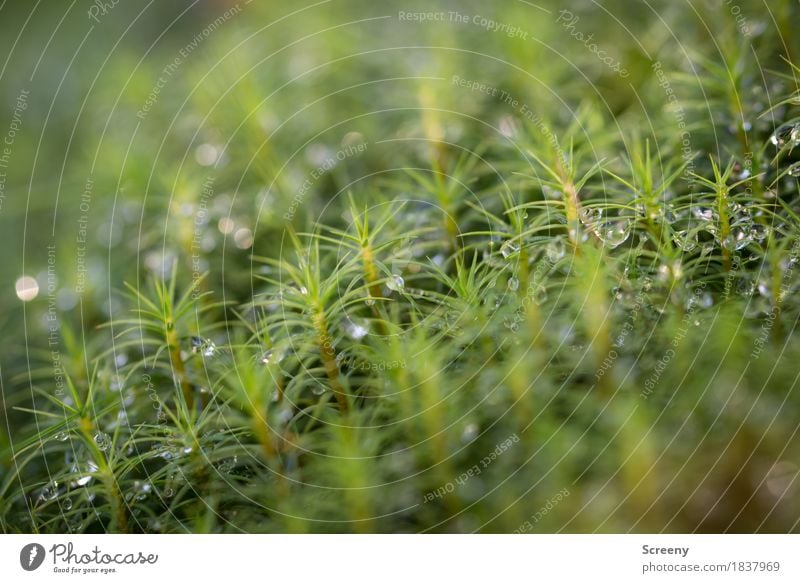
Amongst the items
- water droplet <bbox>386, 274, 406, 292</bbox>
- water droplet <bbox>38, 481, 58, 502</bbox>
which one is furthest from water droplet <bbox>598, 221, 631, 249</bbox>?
water droplet <bbox>38, 481, 58, 502</bbox>

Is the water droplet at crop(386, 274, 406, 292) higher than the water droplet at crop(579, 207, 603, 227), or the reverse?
the water droplet at crop(579, 207, 603, 227)

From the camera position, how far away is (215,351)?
49 cm

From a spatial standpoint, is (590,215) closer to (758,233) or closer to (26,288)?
(758,233)

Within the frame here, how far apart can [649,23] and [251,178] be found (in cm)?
36

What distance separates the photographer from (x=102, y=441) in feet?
1.56

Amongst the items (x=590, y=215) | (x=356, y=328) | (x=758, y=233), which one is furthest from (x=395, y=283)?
(x=758, y=233)

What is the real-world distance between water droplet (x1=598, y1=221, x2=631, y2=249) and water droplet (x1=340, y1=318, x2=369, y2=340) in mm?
176

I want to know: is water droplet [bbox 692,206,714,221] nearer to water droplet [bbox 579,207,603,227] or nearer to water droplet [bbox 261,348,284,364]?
water droplet [bbox 579,207,603,227]

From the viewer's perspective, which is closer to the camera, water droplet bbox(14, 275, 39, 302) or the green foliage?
the green foliage

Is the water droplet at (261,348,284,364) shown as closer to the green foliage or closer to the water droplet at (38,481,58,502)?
the green foliage

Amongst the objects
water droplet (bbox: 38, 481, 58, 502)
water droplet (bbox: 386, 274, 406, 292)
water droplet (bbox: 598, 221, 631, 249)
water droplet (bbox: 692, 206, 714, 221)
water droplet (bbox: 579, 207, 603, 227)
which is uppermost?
water droplet (bbox: 692, 206, 714, 221)

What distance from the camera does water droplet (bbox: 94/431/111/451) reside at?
472mm

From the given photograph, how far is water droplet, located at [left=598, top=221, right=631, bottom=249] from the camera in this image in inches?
18.6
